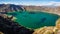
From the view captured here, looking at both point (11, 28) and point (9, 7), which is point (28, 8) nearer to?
point (9, 7)

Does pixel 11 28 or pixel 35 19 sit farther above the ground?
pixel 35 19

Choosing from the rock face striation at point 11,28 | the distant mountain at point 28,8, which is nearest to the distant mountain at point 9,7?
the distant mountain at point 28,8

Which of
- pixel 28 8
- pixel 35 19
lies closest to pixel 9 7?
pixel 28 8

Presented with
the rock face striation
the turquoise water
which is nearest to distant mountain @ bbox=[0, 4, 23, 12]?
the turquoise water

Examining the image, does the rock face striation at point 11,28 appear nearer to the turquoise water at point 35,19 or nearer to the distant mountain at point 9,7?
the turquoise water at point 35,19

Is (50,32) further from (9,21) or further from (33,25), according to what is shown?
(9,21)

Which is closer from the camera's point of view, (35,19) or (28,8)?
(35,19)

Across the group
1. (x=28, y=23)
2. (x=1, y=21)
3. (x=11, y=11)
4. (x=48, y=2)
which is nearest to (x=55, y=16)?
(x=48, y=2)

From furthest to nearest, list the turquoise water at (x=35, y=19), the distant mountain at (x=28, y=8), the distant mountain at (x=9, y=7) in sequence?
1. the distant mountain at (x=9, y=7)
2. the distant mountain at (x=28, y=8)
3. the turquoise water at (x=35, y=19)
